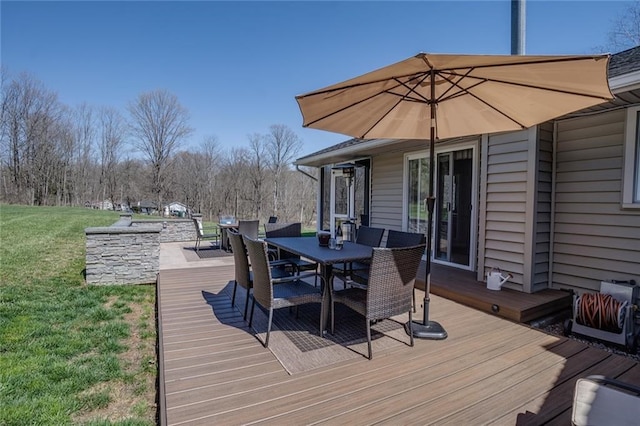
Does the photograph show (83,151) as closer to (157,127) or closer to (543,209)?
(157,127)

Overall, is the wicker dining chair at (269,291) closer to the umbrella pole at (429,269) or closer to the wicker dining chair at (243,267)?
the wicker dining chair at (243,267)

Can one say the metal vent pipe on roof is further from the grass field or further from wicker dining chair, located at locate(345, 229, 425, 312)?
the grass field

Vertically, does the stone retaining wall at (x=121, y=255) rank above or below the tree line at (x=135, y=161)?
below

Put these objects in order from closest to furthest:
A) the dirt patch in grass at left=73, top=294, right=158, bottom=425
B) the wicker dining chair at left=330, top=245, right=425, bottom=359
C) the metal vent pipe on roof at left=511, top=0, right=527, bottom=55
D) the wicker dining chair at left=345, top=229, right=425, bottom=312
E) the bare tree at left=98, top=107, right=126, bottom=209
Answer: the dirt patch in grass at left=73, top=294, right=158, bottom=425 < the wicker dining chair at left=330, top=245, right=425, bottom=359 < the wicker dining chair at left=345, top=229, right=425, bottom=312 < the metal vent pipe on roof at left=511, top=0, right=527, bottom=55 < the bare tree at left=98, top=107, right=126, bottom=209

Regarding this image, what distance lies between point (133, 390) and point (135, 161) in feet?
89.1

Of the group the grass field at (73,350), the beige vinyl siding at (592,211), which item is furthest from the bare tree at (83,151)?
the beige vinyl siding at (592,211)

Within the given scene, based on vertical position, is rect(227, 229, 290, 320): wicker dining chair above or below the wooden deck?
above

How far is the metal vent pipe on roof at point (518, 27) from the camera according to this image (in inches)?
231

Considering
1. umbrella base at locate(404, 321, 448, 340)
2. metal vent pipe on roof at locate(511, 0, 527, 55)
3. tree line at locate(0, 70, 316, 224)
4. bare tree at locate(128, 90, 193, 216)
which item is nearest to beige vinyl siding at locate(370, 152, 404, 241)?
metal vent pipe on roof at locate(511, 0, 527, 55)

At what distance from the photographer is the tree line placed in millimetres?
20719

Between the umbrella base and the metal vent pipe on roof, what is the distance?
5.46m

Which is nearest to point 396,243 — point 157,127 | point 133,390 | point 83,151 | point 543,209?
point 543,209

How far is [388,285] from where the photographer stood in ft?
8.37

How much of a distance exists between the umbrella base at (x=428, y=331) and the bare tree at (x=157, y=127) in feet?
70.0
